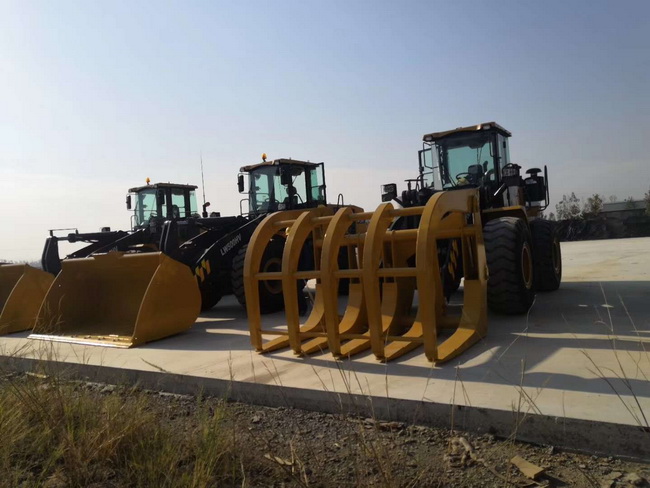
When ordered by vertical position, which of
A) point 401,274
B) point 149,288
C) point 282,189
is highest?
point 282,189

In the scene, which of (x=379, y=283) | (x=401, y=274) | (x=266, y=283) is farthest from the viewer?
(x=266, y=283)

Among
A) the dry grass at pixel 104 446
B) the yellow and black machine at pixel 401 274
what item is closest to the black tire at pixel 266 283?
the yellow and black machine at pixel 401 274

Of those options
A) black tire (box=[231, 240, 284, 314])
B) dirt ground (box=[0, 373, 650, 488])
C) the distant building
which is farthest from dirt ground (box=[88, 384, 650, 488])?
the distant building

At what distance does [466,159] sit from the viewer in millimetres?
7988

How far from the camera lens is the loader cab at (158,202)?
12.5 metres

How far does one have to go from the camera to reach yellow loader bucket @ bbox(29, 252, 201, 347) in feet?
18.6

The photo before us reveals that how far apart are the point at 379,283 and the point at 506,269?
1.60 metres

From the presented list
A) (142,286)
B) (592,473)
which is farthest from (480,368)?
(142,286)

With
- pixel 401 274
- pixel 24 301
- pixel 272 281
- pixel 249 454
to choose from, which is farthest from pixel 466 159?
pixel 24 301

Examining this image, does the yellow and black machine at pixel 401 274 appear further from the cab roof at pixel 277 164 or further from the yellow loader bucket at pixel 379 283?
the cab roof at pixel 277 164

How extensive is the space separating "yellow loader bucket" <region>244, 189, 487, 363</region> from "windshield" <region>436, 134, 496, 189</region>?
270cm

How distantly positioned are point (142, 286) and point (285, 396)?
135 inches

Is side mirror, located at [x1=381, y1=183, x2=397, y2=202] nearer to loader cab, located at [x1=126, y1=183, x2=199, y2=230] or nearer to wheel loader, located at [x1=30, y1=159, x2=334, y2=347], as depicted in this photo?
wheel loader, located at [x1=30, y1=159, x2=334, y2=347]

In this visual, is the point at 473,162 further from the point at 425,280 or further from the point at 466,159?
the point at 425,280
